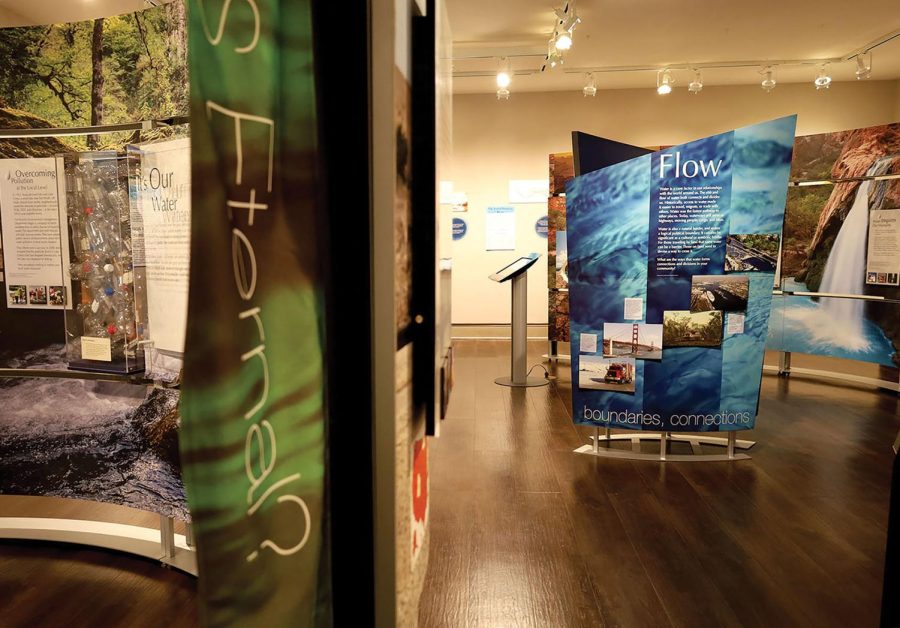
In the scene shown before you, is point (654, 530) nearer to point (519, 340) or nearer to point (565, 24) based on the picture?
point (519, 340)

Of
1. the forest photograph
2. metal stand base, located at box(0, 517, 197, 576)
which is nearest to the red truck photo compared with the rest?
metal stand base, located at box(0, 517, 197, 576)

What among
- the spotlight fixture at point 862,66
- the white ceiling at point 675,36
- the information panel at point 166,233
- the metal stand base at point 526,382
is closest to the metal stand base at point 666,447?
the metal stand base at point 526,382

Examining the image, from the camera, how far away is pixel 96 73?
201 cm

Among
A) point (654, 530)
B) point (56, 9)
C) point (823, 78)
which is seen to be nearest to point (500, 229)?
point (823, 78)

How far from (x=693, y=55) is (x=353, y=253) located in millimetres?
6780

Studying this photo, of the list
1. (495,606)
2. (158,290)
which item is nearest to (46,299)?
(158,290)

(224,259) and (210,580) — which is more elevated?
(224,259)

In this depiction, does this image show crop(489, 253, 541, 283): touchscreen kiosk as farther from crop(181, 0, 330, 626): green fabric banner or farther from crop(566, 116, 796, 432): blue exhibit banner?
crop(181, 0, 330, 626): green fabric banner

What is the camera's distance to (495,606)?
205 centimetres

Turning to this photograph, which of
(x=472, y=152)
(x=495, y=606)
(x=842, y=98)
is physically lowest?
(x=495, y=606)

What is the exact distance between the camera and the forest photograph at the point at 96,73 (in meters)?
1.90

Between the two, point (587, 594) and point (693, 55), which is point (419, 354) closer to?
point (587, 594)

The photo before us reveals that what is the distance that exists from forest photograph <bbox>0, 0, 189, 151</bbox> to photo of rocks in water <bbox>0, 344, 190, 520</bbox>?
87 cm

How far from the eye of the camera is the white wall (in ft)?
25.3
